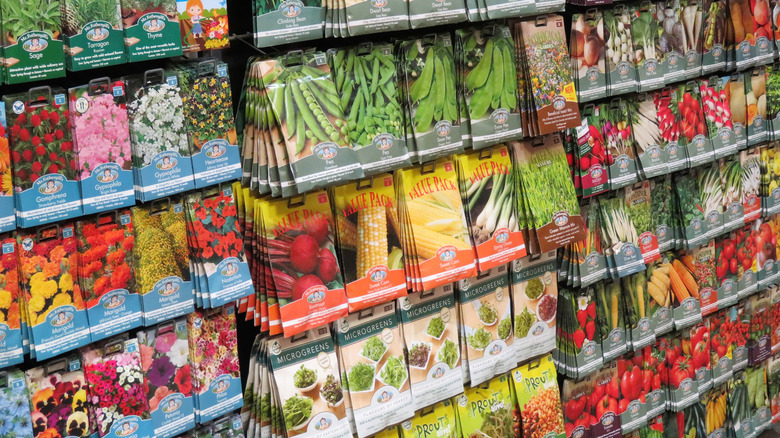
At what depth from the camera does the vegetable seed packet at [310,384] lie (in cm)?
271

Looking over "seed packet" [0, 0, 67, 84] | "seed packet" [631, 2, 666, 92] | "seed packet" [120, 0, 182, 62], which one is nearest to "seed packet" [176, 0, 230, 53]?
"seed packet" [120, 0, 182, 62]

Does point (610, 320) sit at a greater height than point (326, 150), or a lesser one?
lesser

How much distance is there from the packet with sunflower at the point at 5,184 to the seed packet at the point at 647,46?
8.88 feet

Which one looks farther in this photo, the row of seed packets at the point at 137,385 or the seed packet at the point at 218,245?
the seed packet at the point at 218,245

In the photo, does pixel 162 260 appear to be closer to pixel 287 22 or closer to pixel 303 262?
pixel 303 262

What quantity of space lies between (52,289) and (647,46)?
110 inches

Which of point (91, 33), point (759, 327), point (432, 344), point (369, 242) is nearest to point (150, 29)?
point (91, 33)

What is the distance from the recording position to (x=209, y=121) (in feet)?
7.98

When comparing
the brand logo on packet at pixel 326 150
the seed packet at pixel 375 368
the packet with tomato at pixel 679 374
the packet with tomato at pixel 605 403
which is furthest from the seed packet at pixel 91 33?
the packet with tomato at pixel 679 374

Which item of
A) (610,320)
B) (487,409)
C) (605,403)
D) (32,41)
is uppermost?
(32,41)

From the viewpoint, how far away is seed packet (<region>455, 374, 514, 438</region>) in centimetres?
327

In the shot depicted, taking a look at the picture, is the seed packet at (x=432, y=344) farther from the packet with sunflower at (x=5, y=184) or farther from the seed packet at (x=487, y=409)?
the packet with sunflower at (x=5, y=184)

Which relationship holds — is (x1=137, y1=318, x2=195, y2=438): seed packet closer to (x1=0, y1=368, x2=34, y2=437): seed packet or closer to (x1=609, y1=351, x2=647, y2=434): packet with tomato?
(x1=0, y1=368, x2=34, y2=437): seed packet

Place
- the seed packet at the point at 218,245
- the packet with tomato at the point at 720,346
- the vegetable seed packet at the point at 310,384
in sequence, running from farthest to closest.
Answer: the packet with tomato at the point at 720,346
the vegetable seed packet at the point at 310,384
the seed packet at the point at 218,245
